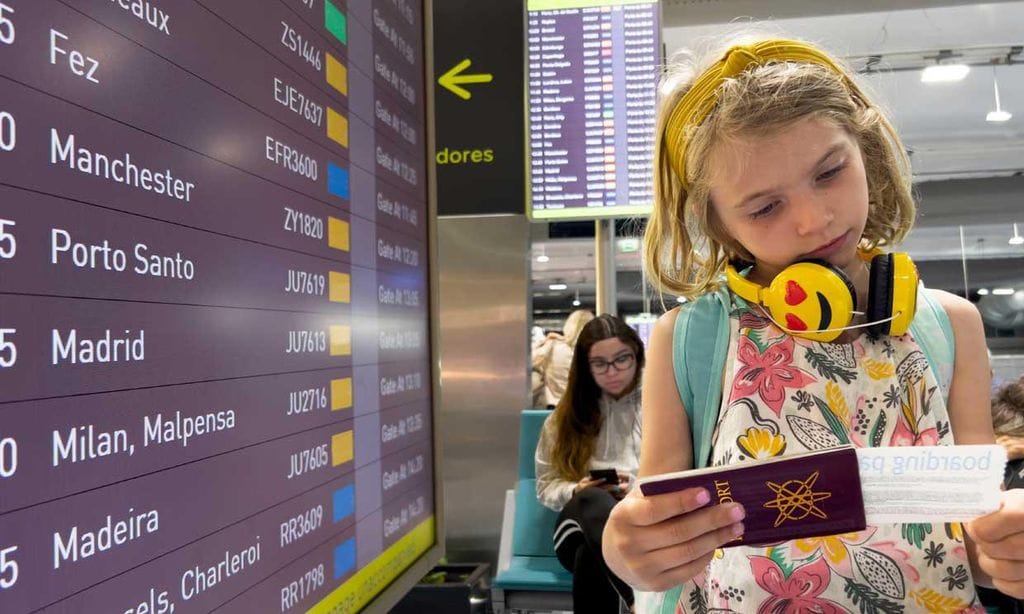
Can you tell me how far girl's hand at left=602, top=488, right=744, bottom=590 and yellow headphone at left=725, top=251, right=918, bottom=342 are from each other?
0.28 meters

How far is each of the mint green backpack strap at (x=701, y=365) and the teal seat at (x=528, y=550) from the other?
2.39 metres

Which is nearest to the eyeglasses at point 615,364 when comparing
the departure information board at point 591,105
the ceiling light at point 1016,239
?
the departure information board at point 591,105

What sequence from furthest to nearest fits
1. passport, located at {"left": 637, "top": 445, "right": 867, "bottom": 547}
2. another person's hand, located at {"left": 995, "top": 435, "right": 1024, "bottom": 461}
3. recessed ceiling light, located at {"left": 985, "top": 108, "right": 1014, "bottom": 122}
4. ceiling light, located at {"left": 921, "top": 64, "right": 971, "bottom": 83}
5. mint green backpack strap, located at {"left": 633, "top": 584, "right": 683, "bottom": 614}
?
1. recessed ceiling light, located at {"left": 985, "top": 108, "right": 1014, "bottom": 122}
2. ceiling light, located at {"left": 921, "top": 64, "right": 971, "bottom": 83}
3. another person's hand, located at {"left": 995, "top": 435, "right": 1024, "bottom": 461}
4. mint green backpack strap, located at {"left": 633, "top": 584, "right": 683, "bottom": 614}
5. passport, located at {"left": 637, "top": 445, "right": 867, "bottom": 547}

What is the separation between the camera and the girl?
93cm

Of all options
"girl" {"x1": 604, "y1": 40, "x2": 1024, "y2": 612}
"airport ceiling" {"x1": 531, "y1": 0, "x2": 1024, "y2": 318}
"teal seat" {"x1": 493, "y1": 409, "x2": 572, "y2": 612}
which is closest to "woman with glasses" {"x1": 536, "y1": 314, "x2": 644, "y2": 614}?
"teal seat" {"x1": 493, "y1": 409, "x2": 572, "y2": 612}

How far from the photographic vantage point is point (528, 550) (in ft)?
11.7

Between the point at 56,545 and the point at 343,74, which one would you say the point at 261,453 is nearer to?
the point at 56,545

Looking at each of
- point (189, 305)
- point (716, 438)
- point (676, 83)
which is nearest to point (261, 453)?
point (189, 305)

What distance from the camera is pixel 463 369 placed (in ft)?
12.2

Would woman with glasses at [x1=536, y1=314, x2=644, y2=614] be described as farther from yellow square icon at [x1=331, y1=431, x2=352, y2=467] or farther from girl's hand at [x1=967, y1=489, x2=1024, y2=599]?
girl's hand at [x1=967, y1=489, x2=1024, y2=599]

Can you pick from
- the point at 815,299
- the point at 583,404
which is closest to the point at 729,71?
the point at 815,299

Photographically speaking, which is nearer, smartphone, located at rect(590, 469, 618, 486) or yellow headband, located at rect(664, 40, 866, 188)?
yellow headband, located at rect(664, 40, 866, 188)

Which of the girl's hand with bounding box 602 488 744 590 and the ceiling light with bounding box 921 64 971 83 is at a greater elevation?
the ceiling light with bounding box 921 64 971 83

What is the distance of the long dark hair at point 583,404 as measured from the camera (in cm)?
346
